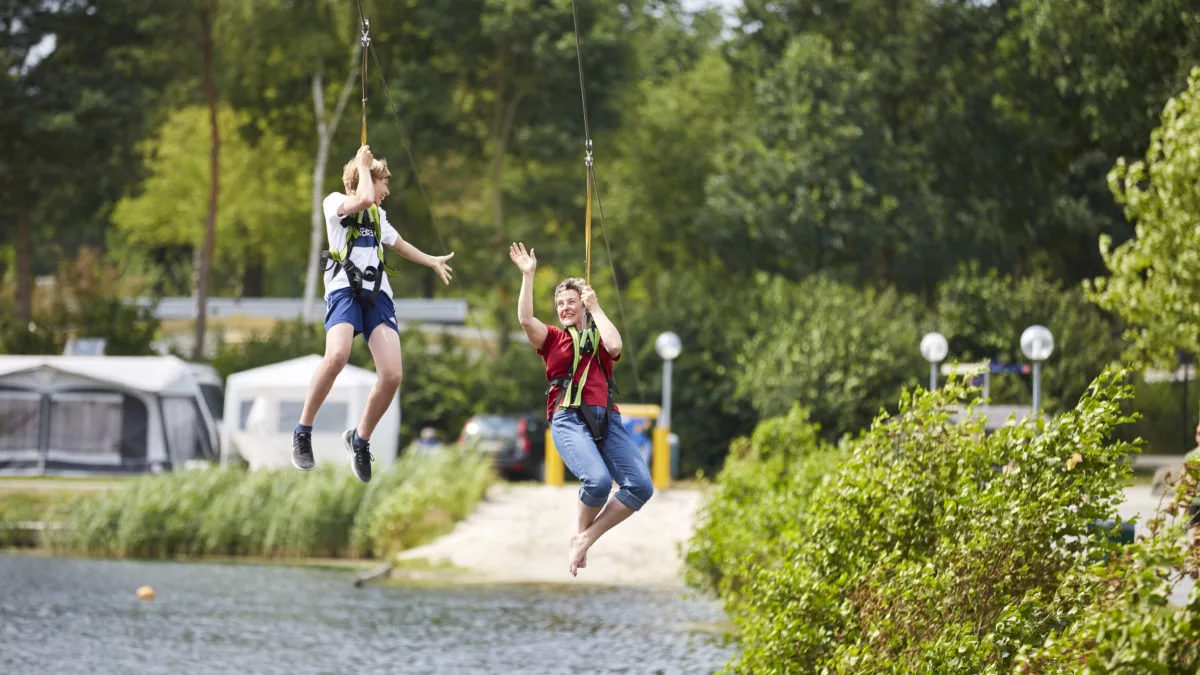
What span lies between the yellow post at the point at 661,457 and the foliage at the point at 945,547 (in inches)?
870

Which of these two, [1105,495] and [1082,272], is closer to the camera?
[1105,495]

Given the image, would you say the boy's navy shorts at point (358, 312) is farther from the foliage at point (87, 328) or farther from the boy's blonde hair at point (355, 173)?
the foliage at point (87, 328)

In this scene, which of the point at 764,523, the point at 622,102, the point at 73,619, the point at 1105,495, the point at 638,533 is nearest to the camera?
the point at 1105,495

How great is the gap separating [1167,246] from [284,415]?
19896 millimetres

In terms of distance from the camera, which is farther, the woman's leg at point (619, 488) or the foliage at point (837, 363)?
the foliage at point (837, 363)

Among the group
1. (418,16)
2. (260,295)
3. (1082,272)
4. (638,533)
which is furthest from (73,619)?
(260,295)

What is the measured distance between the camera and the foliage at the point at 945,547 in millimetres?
11414

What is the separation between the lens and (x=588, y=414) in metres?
9.98

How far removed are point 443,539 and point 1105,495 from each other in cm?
2335

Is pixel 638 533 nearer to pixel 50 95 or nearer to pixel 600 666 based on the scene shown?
pixel 600 666

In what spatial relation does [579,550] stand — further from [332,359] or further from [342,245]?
[342,245]

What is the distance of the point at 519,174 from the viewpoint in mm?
55906

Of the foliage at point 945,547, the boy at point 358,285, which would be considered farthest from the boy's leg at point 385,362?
the foliage at point 945,547

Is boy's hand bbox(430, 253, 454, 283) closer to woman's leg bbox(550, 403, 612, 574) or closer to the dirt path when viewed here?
woman's leg bbox(550, 403, 612, 574)
